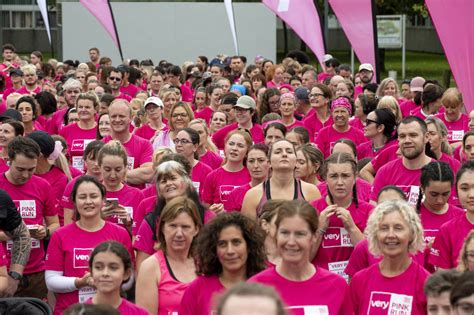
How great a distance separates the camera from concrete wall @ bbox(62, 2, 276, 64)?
1492 inches

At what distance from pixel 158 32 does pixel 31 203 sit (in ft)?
97.9

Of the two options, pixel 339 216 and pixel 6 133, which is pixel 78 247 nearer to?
pixel 339 216

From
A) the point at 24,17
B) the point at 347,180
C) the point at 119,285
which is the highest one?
the point at 24,17

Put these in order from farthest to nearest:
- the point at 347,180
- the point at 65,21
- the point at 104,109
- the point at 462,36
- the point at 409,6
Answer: the point at 409,6 < the point at 65,21 < the point at 104,109 < the point at 462,36 < the point at 347,180

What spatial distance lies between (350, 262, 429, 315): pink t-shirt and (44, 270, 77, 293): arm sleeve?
2094 millimetres

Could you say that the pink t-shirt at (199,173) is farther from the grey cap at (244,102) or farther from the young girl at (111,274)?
the young girl at (111,274)

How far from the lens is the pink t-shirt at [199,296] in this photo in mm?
6059

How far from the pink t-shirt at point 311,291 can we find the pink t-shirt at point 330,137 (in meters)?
6.60

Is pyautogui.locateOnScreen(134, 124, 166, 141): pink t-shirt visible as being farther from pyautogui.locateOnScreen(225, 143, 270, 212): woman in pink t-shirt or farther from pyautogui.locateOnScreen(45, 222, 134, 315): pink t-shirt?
pyautogui.locateOnScreen(45, 222, 134, 315): pink t-shirt

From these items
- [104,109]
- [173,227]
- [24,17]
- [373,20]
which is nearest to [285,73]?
[373,20]

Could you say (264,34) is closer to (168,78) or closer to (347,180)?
(168,78)

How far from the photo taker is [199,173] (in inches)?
420

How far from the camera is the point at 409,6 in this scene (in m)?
47.1

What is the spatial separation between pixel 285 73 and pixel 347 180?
13356 millimetres
